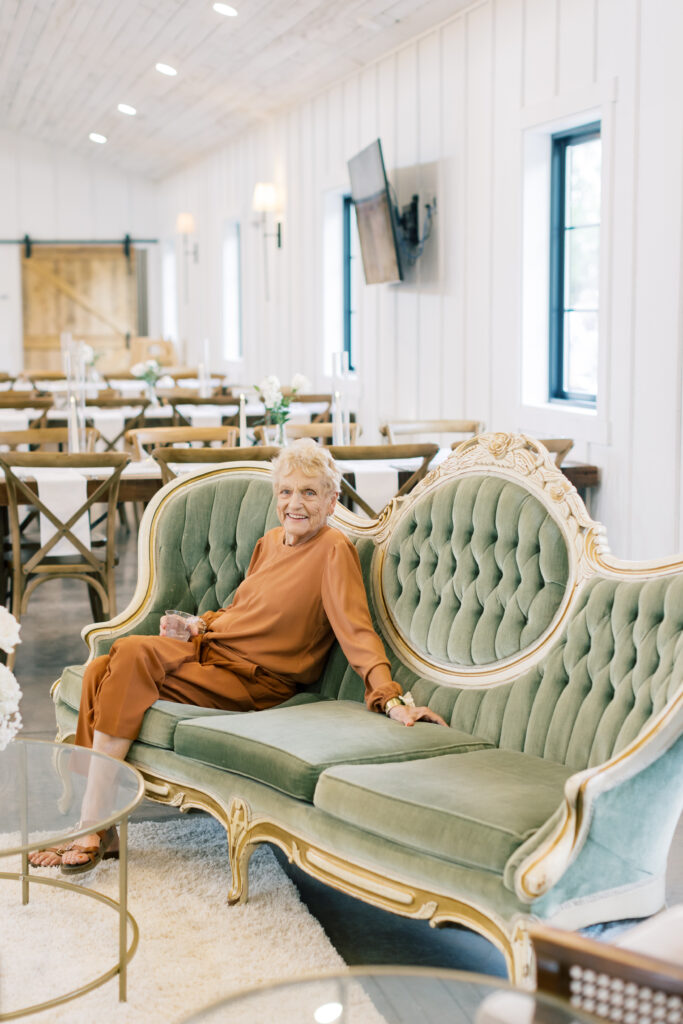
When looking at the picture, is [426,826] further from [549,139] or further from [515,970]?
[549,139]

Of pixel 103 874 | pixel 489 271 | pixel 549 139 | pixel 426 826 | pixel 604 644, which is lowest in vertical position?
pixel 103 874

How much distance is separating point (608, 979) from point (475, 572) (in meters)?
1.80

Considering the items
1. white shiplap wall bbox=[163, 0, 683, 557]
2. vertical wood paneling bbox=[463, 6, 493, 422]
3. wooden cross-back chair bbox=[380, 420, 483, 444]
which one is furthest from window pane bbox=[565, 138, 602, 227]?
wooden cross-back chair bbox=[380, 420, 483, 444]

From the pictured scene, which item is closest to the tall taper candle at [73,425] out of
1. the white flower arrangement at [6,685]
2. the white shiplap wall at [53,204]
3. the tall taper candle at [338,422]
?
the tall taper candle at [338,422]

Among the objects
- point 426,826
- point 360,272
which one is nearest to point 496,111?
point 360,272

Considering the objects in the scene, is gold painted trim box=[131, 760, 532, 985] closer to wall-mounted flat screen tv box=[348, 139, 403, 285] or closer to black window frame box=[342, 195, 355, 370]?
wall-mounted flat screen tv box=[348, 139, 403, 285]

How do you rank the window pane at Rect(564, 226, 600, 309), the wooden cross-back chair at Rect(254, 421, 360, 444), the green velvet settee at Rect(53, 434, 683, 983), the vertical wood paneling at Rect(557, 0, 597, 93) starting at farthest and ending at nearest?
the wooden cross-back chair at Rect(254, 421, 360, 444)
the window pane at Rect(564, 226, 600, 309)
the vertical wood paneling at Rect(557, 0, 597, 93)
the green velvet settee at Rect(53, 434, 683, 983)

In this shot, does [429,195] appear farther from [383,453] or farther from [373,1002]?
[373,1002]

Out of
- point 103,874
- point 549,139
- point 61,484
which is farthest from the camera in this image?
point 549,139

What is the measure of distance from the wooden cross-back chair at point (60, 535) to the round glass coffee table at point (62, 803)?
84.6 inches

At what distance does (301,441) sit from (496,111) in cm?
389

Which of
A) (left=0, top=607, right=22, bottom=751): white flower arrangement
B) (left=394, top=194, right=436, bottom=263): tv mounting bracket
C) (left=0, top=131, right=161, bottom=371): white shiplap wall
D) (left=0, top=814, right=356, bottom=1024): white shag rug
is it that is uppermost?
(left=0, top=131, right=161, bottom=371): white shiplap wall

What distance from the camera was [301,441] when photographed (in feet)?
11.4

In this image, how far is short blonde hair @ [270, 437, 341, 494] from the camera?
11.3 ft
